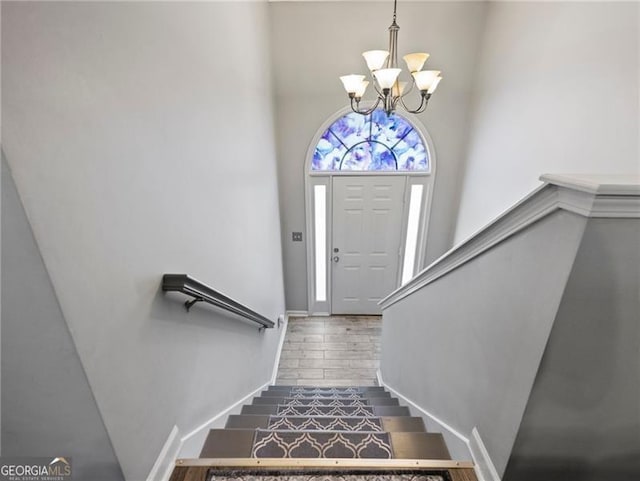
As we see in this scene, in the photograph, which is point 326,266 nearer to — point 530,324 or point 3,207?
point 530,324

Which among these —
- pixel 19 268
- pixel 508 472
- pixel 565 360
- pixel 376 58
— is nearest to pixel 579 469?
pixel 508 472

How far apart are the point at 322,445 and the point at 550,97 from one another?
264 cm

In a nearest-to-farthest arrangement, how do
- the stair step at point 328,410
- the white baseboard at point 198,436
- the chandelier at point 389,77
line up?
the white baseboard at point 198,436 < the chandelier at point 389,77 < the stair step at point 328,410

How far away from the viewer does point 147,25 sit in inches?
39.8

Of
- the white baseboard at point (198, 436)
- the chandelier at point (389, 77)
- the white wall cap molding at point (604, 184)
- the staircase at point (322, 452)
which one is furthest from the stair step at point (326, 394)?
the white wall cap molding at point (604, 184)

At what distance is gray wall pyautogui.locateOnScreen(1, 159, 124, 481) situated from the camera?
61cm

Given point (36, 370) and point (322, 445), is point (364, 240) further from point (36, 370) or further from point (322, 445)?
point (36, 370)

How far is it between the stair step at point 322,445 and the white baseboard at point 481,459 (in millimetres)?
236

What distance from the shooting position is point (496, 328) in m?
1.07

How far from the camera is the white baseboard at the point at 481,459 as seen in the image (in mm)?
1061

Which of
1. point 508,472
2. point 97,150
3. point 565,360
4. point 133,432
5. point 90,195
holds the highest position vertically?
point 97,150

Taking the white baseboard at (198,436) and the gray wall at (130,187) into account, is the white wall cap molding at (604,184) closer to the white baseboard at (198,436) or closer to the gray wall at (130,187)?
the gray wall at (130,187)

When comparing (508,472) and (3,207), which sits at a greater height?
(3,207)

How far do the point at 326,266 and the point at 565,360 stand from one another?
147 inches
